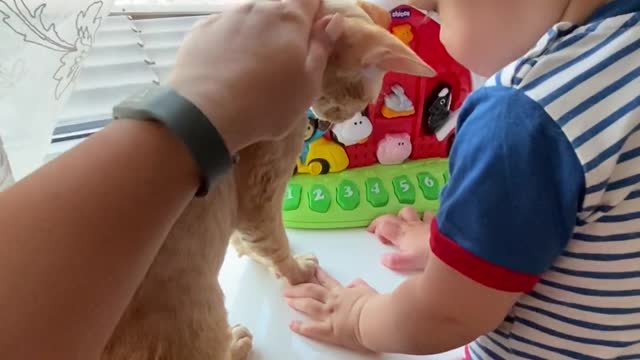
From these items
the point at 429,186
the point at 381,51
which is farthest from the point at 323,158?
the point at 381,51

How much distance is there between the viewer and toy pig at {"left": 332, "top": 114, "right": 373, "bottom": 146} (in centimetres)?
87

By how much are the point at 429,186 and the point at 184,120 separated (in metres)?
0.53

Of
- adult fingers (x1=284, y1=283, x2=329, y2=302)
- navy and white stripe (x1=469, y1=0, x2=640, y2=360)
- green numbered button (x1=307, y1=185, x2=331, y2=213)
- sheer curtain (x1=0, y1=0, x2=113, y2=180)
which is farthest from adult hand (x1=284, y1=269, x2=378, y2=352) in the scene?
sheer curtain (x1=0, y1=0, x2=113, y2=180)

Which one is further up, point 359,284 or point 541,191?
point 541,191

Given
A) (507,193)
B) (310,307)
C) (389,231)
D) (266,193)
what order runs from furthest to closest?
(389,231)
(310,307)
(266,193)
(507,193)

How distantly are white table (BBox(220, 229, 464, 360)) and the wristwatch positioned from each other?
33 centimetres

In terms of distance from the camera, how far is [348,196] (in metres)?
0.86

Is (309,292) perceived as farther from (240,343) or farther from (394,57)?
(394,57)

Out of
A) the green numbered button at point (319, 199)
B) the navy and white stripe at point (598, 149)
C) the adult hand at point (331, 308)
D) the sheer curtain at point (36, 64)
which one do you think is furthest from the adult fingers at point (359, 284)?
the sheer curtain at point (36, 64)

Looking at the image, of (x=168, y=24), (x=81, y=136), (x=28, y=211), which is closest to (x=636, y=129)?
(x=28, y=211)

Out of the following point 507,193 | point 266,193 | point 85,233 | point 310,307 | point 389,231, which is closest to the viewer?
point 85,233

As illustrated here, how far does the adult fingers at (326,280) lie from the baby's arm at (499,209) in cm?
22

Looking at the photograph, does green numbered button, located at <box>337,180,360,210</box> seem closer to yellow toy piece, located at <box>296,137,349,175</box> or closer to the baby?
yellow toy piece, located at <box>296,137,349,175</box>

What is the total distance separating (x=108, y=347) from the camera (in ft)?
1.62
